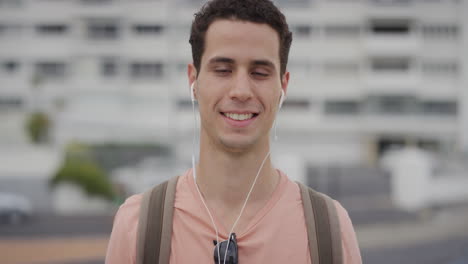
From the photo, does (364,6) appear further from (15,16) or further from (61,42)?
(15,16)

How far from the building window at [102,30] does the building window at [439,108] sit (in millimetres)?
19457

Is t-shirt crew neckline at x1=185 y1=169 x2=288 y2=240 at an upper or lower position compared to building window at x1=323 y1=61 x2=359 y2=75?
lower

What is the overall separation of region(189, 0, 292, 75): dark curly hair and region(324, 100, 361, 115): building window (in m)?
28.2

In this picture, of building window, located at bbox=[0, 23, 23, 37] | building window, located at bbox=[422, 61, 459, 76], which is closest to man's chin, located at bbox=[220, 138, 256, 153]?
building window, located at bbox=[422, 61, 459, 76]

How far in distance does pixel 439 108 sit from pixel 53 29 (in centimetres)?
2419

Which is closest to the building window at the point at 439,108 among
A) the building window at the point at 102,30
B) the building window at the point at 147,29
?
the building window at the point at 147,29

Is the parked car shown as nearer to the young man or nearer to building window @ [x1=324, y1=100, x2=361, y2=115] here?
the young man

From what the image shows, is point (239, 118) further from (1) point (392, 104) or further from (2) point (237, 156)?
(1) point (392, 104)

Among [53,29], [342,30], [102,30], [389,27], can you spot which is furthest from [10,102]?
[389,27]

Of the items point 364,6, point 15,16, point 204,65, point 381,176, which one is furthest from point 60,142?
point 204,65

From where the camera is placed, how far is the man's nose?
177 centimetres

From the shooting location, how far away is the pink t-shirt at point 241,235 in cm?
178

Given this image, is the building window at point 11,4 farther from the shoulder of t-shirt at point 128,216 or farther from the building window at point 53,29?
the shoulder of t-shirt at point 128,216

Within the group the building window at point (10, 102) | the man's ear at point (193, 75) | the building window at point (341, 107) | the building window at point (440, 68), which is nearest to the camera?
the man's ear at point (193, 75)
